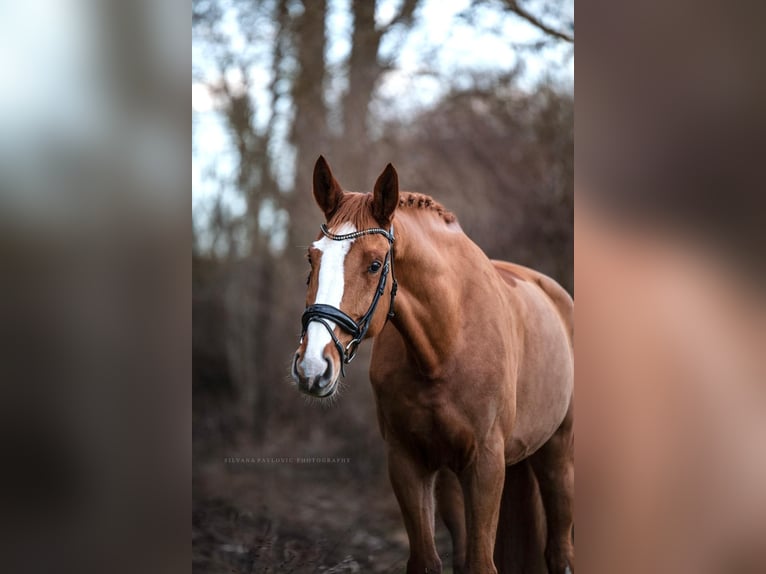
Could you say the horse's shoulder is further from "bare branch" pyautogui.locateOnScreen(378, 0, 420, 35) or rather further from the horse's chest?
"bare branch" pyautogui.locateOnScreen(378, 0, 420, 35)

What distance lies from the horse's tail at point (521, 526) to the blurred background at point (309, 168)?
A: 0.73 metres

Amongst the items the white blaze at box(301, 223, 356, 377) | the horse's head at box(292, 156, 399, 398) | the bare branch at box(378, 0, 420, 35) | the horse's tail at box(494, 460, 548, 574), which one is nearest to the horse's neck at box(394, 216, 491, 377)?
the horse's head at box(292, 156, 399, 398)

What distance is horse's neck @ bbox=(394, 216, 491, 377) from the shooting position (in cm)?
314

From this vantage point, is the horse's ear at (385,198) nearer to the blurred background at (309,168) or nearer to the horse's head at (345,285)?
the horse's head at (345,285)

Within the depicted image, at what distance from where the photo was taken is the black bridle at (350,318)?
2846 millimetres

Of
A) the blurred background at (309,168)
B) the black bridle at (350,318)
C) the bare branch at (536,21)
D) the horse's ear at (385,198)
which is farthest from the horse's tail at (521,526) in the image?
the bare branch at (536,21)

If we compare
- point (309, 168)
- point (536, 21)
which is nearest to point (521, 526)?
point (309, 168)

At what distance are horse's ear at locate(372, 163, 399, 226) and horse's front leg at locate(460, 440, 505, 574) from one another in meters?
1.07

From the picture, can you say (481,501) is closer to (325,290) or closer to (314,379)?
(314,379)

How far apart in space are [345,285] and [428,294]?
446 millimetres

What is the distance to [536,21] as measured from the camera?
368 cm
